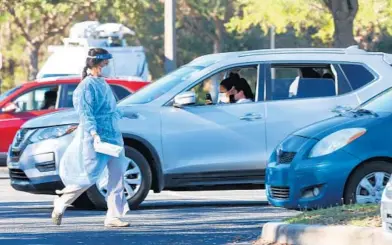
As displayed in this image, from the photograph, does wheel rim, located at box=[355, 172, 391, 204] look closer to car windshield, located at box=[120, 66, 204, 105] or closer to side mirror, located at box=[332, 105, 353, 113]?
side mirror, located at box=[332, 105, 353, 113]

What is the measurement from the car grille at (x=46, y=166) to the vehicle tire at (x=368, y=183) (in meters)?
3.39

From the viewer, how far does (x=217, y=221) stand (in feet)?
38.9

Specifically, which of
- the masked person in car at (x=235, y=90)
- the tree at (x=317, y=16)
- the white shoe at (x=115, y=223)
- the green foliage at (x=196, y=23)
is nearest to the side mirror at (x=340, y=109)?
the masked person in car at (x=235, y=90)

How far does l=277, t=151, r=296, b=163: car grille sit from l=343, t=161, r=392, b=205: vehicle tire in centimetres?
61

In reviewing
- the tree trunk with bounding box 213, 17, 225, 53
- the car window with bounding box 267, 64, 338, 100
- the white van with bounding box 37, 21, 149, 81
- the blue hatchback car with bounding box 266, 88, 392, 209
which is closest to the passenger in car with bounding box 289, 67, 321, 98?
the car window with bounding box 267, 64, 338, 100

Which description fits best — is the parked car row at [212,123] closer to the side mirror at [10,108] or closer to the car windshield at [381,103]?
the car windshield at [381,103]

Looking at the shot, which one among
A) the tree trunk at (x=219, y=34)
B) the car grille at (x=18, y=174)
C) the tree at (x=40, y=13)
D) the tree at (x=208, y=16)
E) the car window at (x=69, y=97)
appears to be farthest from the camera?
the tree trunk at (x=219, y=34)

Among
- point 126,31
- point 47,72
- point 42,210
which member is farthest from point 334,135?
point 126,31

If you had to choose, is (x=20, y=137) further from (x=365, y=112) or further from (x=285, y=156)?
(x=365, y=112)

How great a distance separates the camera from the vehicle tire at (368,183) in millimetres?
11367

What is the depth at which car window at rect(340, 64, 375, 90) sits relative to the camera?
13734 mm

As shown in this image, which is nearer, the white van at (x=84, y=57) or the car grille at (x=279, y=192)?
the car grille at (x=279, y=192)

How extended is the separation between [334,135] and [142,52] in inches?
762

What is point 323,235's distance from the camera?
359 inches
